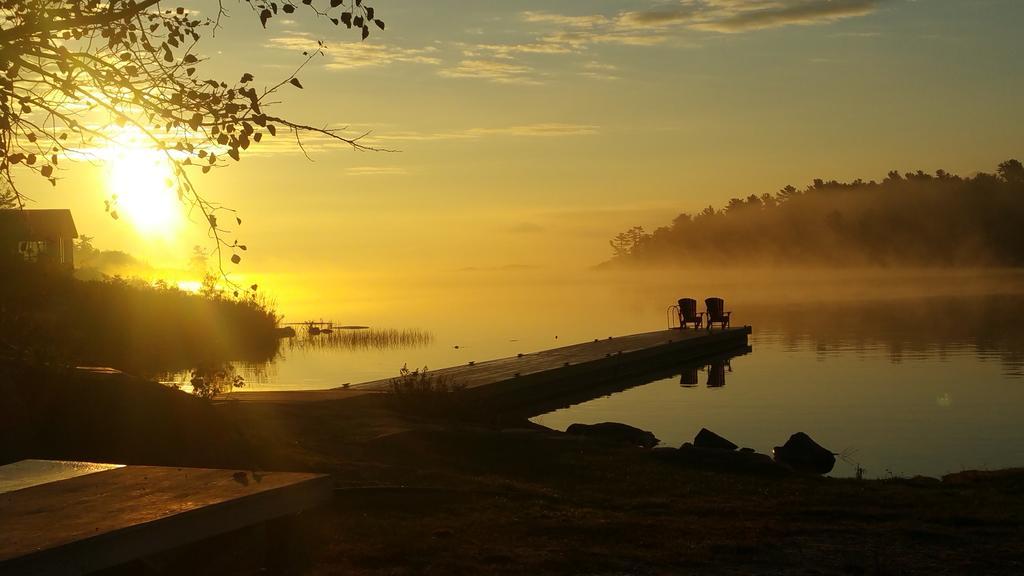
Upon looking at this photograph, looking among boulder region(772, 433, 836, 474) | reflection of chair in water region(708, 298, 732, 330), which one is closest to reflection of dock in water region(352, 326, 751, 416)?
reflection of chair in water region(708, 298, 732, 330)

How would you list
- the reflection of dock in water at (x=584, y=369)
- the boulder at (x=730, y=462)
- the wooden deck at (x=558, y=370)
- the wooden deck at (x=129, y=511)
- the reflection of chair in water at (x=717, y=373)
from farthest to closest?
the reflection of chair in water at (x=717, y=373)
the reflection of dock in water at (x=584, y=369)
the wooden deck at (x=558, y=370)
the boulder at (x=730, y=462)
the wooden deck at (x=129, y=511)

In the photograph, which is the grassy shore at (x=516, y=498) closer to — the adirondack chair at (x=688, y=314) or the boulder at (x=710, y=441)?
the boulder at (x=710, y=441)

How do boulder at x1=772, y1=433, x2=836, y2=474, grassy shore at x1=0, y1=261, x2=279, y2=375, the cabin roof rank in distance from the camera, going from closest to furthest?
boulder at x1=772, y1=433, x2=836, y2=474 < grassy shore at x1=0, y1=261, x2=279, y2=375 < the cabin roof

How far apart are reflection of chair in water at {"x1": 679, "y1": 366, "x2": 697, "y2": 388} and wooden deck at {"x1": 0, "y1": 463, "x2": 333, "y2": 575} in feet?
86.8

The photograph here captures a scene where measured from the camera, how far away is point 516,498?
1058 centimetres

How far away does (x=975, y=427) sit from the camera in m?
22.8

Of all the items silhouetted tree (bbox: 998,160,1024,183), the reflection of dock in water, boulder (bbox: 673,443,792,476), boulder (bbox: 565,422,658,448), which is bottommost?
boulder (bbox: 565,422,658,448)

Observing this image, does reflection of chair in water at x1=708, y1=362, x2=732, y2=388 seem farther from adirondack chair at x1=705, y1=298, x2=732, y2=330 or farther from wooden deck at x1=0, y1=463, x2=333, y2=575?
wooden deck at x1=0, y1=463, x2=333, y2=575

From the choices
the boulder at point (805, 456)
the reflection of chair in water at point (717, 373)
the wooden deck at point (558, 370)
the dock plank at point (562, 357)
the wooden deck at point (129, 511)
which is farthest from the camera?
the reflection of chair in water at point (717, 373)

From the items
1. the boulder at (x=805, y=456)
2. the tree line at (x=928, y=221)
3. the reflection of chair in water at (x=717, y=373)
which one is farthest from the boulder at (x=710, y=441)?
the tree line at (x=928, y=221)

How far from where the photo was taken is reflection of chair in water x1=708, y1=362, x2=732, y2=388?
108ft

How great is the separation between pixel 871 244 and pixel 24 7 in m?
189

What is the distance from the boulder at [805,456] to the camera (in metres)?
17.7

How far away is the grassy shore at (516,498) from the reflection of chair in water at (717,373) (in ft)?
57.6
